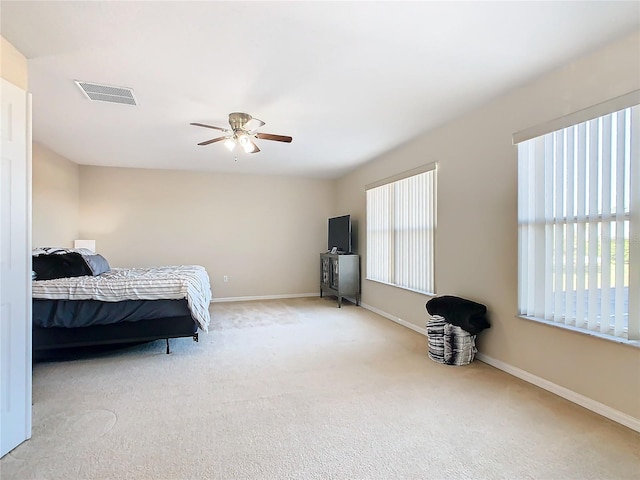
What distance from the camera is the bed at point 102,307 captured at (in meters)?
3.16

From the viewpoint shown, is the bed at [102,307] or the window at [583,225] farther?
the bed at [102,307]

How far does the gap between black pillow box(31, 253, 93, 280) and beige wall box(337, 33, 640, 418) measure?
3.94 m

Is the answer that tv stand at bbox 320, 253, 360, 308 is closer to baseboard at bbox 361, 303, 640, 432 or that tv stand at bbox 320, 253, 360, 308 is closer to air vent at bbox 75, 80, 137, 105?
baseboard at bbox 361, 303, 640, 432

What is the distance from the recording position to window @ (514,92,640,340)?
2.14m

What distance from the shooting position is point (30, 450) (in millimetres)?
1892

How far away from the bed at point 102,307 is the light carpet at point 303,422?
236mm

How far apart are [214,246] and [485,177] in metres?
4.87

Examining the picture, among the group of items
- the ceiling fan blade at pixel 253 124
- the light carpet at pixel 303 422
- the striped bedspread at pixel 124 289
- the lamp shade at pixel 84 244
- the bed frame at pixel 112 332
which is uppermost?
the ceiling fan blade at pixel 253 124

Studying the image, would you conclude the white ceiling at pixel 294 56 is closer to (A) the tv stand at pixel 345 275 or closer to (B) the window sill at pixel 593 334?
(B) the window sill at pixel 593 334

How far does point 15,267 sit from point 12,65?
1.26 m

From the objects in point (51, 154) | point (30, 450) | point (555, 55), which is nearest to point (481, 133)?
point (555, 55)

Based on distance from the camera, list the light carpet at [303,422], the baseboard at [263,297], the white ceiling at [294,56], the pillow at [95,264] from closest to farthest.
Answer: the light carpet at [303,422]
the white ceiling at [294,56]
the pillow at [95,264]
the baseboard at [263,297]

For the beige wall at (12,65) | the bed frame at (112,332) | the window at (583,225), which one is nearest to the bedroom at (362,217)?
the window at (583,225)

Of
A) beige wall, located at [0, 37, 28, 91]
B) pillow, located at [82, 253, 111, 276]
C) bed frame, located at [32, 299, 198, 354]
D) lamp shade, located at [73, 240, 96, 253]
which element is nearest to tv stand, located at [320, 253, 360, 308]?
bed frame, located at [32, 299, 198, 354]
